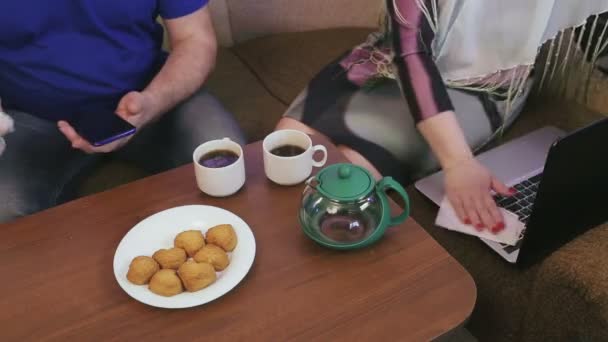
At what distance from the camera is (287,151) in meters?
0.98

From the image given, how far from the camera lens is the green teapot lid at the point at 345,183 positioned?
0.82m

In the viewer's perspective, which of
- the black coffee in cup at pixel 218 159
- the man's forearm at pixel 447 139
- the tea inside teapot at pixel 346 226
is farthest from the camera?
the man's forearm at pixel 447 139

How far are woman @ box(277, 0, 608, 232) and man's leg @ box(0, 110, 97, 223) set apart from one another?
0.47 m

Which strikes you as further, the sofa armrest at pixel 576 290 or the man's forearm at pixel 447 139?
the man's forearm at pixel 447 139

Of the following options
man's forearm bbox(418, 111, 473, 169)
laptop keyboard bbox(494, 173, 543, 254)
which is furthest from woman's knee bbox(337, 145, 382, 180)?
laptop keyboard bbox(494, 173, 543, 254)

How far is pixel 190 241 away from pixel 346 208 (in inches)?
9.1

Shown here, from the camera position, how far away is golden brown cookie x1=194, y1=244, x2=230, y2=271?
0.80 m

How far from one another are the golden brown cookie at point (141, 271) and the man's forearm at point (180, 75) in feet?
1.60

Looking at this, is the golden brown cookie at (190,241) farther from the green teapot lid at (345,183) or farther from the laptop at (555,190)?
the laptop at (555,190)

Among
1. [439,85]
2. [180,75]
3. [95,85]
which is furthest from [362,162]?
[95,85]

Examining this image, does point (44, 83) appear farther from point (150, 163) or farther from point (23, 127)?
point (150, 163)

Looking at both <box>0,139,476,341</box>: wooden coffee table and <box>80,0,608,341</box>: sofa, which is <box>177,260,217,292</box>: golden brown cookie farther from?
<box>80,0,608,341</box>: sofa

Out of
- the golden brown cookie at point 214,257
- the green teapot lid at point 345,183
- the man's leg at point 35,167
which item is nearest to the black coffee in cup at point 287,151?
the green teapot lid at point 345,183

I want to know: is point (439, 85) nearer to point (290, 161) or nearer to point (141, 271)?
point (290, 161)
